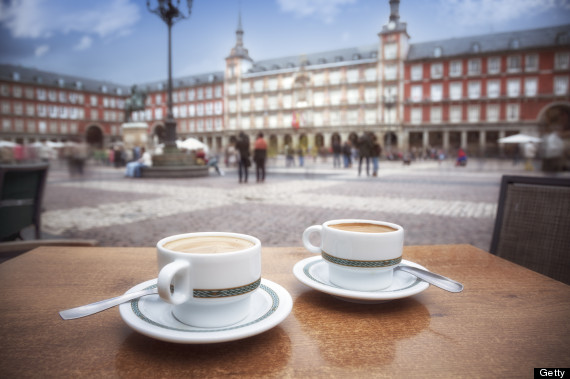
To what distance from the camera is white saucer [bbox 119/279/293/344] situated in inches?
19.5

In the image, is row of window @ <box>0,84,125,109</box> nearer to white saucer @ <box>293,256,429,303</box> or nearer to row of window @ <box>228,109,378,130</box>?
row of window @ <box>228,109,378,130</box>

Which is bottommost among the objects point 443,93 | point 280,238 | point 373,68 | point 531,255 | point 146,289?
point 280,238

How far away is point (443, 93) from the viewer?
115 feet

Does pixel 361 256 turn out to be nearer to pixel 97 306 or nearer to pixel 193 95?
pixel 97 306

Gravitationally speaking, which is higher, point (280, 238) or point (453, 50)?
point (453, 50)

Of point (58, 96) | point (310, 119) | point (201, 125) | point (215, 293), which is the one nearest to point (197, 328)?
point (215, 293)

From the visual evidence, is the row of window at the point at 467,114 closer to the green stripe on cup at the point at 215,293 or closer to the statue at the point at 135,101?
the statue at the point at 135,101

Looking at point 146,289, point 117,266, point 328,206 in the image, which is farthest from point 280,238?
point 146,289

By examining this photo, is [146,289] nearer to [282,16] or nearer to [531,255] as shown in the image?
[531,255]

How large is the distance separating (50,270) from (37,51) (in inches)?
112

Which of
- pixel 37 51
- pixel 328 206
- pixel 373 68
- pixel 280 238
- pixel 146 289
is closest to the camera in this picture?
pixel 146 289

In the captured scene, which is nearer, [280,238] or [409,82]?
[280,238]

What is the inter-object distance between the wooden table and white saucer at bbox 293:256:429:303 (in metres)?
0.03

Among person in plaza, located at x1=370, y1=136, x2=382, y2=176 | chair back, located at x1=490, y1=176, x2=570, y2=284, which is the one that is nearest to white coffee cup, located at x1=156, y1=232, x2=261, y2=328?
chair back, located at x1=490, y1=176, x2=570, y2=284
